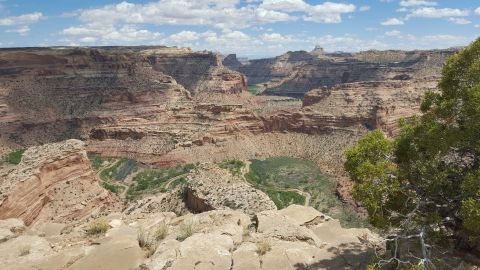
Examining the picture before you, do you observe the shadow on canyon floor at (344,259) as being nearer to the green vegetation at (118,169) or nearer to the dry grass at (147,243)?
the dry grass at (147,243)

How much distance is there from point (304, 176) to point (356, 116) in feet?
76.8

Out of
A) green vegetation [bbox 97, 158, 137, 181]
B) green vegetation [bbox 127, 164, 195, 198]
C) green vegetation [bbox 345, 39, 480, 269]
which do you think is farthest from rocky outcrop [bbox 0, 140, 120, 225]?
green vegetation [bbox 97, 158, 137, 181]

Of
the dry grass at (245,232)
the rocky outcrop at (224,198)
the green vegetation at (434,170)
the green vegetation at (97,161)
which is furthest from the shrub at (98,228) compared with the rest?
the green vegetation at (97,161)

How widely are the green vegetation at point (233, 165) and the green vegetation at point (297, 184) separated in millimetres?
1897

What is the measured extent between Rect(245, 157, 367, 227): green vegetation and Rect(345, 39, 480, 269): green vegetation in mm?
37024

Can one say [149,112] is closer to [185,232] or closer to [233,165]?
[233,165]

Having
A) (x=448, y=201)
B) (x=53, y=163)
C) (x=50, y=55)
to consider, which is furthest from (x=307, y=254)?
(x=50, y=55)

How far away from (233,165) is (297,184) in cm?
1400

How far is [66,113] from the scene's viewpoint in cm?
10844

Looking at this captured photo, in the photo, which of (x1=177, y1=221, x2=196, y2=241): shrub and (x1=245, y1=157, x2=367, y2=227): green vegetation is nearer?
(x1=177, y1=221, x2=196, y2=241): shrub

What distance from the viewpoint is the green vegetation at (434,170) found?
14641mm

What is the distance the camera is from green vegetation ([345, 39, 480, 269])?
14641mm

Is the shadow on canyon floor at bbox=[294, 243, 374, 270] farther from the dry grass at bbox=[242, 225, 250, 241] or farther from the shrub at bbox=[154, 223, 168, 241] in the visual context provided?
the shrub at bbox=[154, 223, 168, 241]

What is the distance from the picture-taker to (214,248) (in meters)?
18.1
